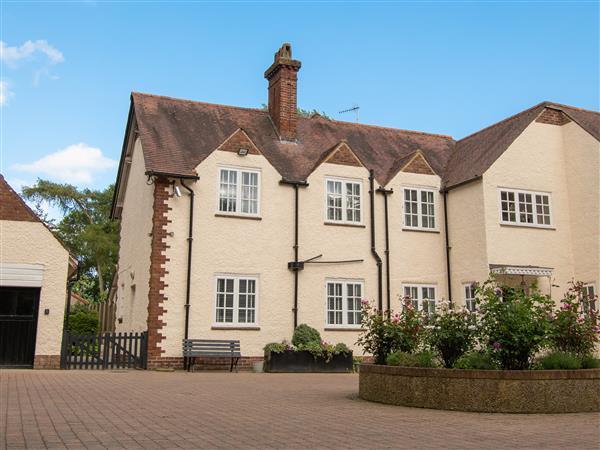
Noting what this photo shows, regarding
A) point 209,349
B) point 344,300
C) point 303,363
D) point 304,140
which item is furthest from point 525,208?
point 209,349

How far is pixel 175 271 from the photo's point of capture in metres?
19.9

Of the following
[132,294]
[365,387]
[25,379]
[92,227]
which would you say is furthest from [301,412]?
[92,227]

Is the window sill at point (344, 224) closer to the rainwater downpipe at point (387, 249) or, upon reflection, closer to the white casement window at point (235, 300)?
the rainwater downpipe at point (387, 249)

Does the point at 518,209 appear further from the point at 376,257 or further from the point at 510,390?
the point at 510,390

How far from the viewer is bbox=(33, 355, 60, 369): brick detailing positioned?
1834cm

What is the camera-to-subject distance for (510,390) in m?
9.78

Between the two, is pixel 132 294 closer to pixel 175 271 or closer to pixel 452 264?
pixel 175 271

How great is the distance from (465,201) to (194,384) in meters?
13.2

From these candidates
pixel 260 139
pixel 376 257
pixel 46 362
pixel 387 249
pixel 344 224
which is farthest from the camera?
pixel 260 139

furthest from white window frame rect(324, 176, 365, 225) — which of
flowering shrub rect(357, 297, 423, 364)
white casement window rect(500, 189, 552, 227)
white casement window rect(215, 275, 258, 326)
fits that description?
flowering shrub rect(357, 297, 423, 364)

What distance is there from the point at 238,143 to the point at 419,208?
7398 millimetres

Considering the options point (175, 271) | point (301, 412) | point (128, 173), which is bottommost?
point (301, 412)

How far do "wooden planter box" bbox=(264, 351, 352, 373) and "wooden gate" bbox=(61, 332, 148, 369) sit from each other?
3.90 m

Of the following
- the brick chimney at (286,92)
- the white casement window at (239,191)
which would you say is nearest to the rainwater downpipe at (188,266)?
the white casement window at (239,191)
